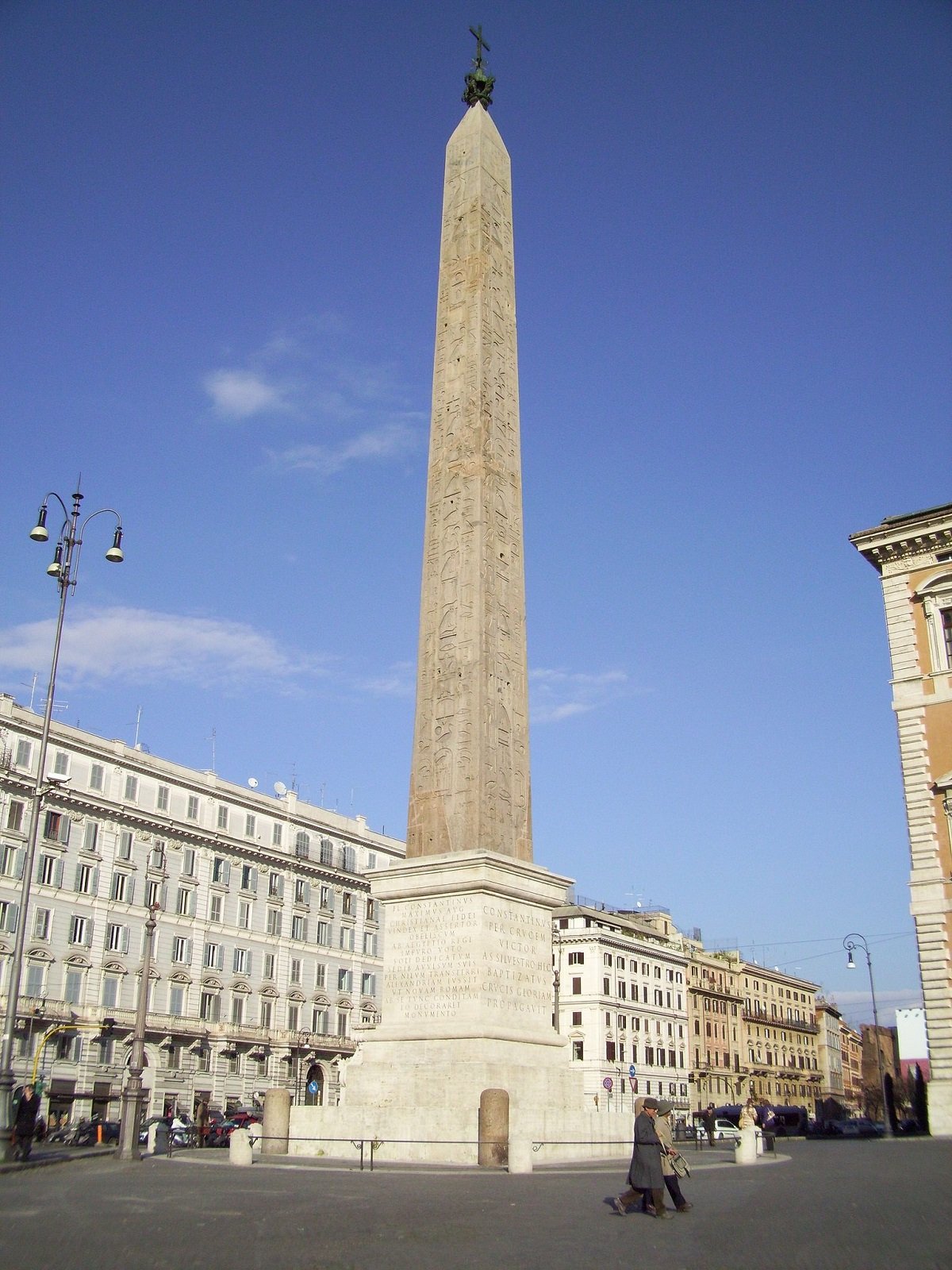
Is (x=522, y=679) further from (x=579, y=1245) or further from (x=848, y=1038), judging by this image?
(x=848, y=1038)

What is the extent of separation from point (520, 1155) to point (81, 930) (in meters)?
34.9

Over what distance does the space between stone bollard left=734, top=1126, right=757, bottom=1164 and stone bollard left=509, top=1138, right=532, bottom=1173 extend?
697 centimetres

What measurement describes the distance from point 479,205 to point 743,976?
75.4 m

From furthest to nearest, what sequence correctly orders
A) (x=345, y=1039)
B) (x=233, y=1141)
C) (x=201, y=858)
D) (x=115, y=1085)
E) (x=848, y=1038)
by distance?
(x=848, y=1038), (x=345, y=1039), (x=201, y=858), (x=115, y=1085), (x=233, y=1141)

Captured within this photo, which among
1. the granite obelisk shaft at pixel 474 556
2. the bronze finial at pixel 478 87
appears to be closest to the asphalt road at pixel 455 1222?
the granite obelisk shaft at pixel 474 556

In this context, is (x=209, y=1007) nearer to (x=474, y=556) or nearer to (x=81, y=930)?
(x=81, y=930)

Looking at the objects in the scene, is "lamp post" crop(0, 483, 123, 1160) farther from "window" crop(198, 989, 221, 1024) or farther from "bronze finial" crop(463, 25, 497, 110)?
"window" crop(198, 989, 221, 1024)

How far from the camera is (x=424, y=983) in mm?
19562

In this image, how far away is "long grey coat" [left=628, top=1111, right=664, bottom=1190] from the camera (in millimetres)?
11438

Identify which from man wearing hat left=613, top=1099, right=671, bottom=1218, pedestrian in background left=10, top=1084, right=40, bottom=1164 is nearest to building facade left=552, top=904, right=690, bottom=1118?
pedestrian in background left=10, top=1084, right=40, bottom=1164

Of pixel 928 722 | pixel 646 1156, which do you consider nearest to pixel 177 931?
pixel 928 722

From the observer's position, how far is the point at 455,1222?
10.5 meters

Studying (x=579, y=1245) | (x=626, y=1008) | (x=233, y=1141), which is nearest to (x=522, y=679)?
(x=233, y=1141)

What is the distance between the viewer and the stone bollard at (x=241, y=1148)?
60.1ft
